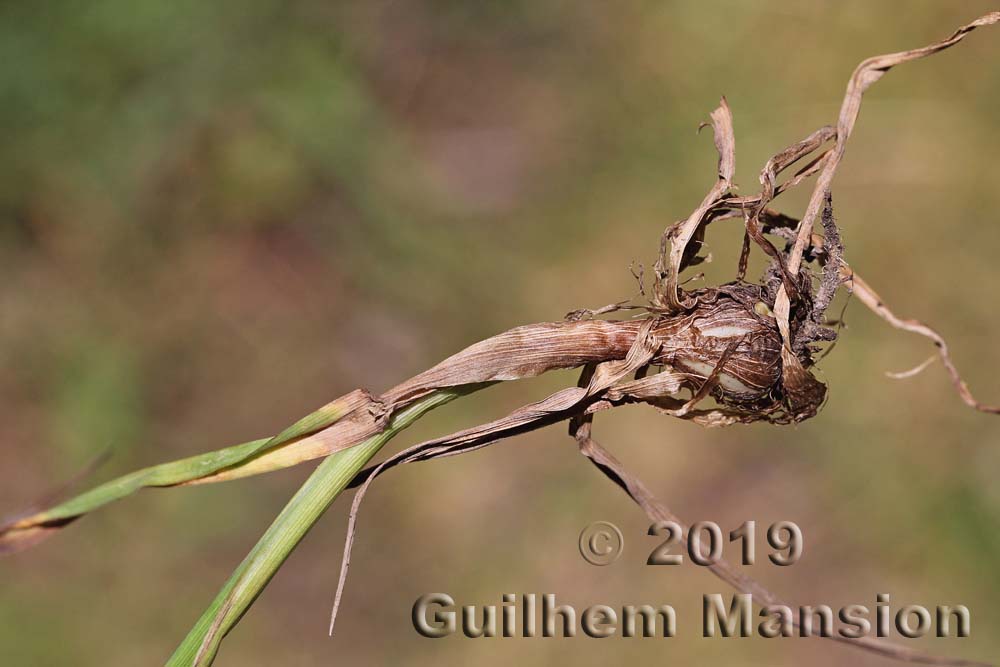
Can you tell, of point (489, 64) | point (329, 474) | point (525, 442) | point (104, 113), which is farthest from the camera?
point (489, 64)

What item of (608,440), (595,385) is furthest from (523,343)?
(608,440)

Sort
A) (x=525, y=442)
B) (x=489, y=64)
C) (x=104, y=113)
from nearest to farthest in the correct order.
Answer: (x=104, y=113) → (x=525, y=442) → (x=489, y=64)

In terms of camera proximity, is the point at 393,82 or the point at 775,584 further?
the point at 393,82

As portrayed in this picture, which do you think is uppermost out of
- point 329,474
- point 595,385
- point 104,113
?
point 104,113

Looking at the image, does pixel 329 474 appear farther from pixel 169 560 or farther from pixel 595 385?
pixel 169 560

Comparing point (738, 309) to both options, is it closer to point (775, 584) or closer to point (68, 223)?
point (775, 584)

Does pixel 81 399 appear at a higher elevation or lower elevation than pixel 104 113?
lower
